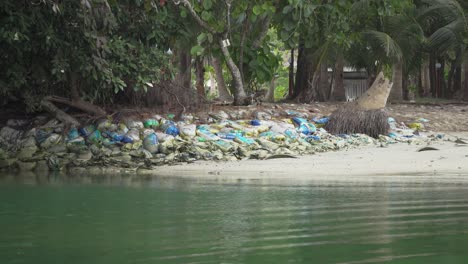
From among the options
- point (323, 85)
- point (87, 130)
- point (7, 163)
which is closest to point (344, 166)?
point (87, 130)

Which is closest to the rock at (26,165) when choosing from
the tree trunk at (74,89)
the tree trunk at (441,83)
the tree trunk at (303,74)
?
the tree trunk at (74,89)

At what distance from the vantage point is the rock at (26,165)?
11.3 metres

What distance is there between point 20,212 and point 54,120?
6.69 m

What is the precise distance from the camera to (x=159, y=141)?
12.1 m

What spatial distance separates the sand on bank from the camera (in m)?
9.65

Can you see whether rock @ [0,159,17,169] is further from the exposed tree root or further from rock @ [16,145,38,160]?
the exposed tree root

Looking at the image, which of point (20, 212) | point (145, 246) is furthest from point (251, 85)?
point (145, 246)

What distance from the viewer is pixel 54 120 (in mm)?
12742

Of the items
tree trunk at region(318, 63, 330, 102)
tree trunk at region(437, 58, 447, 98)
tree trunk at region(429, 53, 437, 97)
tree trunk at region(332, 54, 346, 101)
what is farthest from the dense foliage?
tree trunk at region(437, 58, 447, 98)

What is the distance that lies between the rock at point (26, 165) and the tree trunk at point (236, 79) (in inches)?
178

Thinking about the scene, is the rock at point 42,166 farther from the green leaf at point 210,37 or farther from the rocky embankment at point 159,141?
the green leaf at point 210,37

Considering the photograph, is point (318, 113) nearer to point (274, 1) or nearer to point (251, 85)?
point (251, 85)

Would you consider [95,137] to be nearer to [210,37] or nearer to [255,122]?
[210,37]

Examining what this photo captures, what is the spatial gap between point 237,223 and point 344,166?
5.29 meters
